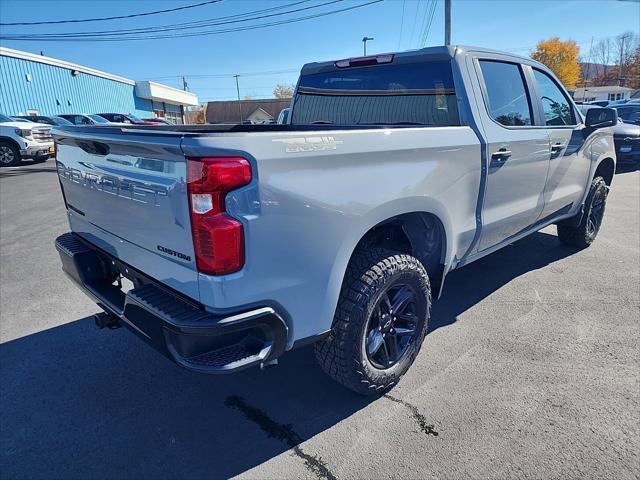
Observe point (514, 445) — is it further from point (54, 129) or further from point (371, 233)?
point (54, 129)

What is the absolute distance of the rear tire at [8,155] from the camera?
46.4 ft

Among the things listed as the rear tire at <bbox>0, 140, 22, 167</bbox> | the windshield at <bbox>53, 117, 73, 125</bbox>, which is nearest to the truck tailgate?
the rear tire at <bbox>0, 140, 22, 167</bbox>

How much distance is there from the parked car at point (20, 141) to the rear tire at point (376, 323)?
591 inches

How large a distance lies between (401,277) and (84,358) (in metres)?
2.33

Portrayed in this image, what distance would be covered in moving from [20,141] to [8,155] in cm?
79

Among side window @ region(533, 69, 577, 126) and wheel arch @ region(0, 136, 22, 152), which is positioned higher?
side window @ region(533, 69, 577, 126)

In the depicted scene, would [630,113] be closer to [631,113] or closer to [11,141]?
[631,113]

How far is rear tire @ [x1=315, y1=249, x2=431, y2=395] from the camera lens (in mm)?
2332

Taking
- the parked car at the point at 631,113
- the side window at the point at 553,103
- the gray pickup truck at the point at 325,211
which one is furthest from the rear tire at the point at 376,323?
the parked car at the point at 631,113

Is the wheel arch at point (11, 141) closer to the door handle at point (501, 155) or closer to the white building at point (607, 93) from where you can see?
the door handle at point (501, 155)

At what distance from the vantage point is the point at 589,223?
5.20 meters

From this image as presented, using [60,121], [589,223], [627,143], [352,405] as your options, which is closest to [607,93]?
[627,143]

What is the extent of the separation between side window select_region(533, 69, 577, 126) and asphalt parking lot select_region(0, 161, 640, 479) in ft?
5.29

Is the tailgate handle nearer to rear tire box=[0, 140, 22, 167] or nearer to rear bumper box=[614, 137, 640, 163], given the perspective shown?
rear bumper box=[614, 137, 640, 163]
